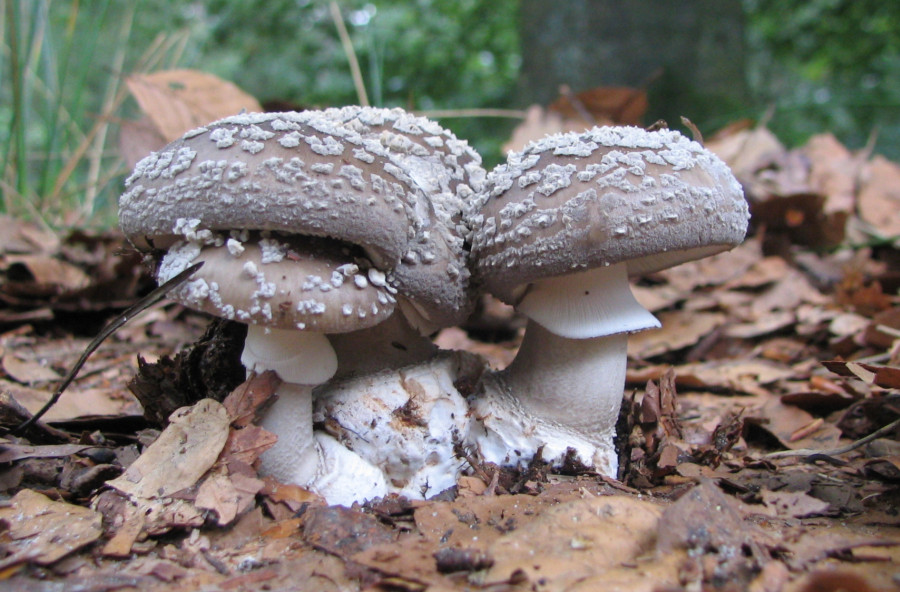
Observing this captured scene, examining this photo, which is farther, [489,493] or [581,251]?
[489,493]

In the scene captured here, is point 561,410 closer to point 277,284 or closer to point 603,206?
point 603,206

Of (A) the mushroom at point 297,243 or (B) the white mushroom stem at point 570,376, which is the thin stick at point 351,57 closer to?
(A) the mushroom at point 297,243

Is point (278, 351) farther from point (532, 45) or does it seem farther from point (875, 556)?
point (532, 45)

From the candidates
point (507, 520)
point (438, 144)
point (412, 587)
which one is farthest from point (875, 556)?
point (438, 144)

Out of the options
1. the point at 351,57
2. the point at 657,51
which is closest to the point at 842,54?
the point at 657,51

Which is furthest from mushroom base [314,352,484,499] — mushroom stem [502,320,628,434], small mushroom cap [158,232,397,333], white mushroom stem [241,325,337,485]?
small mushroom cap [158,232,397,333]

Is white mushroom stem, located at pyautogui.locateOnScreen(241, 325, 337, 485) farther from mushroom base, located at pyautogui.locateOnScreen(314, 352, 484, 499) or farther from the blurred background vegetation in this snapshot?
the blurred background vegetation

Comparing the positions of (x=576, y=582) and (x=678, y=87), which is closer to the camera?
(x=576, y=582)
